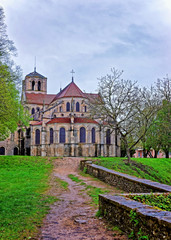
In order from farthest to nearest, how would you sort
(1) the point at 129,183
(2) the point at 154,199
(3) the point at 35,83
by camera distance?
(3) the point at 35,83 < (1) the point at 129,183 < (2) the point at 154,199

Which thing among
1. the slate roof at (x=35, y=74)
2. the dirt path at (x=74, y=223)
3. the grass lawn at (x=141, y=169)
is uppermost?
the slate roof at (x=35, y=74)

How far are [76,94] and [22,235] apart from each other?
40.1 meters

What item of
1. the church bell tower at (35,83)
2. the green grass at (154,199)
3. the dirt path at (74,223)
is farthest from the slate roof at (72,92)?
the green grass at (154,199)

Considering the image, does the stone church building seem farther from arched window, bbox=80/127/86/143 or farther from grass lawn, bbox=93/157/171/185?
grass lawn, bbox=93/157/171/185

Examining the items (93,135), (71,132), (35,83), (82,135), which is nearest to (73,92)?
(71,132)

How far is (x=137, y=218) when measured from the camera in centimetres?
499

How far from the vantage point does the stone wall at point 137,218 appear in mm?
4312

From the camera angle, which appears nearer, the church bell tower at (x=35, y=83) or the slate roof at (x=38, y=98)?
the slate roof at (x=38, y=98)

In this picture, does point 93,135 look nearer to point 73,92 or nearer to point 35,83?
point 73,92

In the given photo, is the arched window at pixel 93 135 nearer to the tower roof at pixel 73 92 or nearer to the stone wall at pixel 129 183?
the tower roof at pixel 73 92

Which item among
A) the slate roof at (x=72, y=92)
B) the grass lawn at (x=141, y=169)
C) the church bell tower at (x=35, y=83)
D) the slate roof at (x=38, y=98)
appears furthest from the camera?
the church bell tower at (x=35, y=83)

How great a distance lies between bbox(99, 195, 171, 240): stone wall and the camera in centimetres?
431

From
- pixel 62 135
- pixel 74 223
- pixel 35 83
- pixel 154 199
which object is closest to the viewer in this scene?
pixel 74 223

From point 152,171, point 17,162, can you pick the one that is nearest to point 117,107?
point 152,171
